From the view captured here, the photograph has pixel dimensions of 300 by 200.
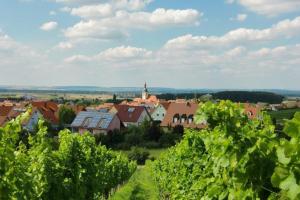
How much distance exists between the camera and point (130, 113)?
272 ft

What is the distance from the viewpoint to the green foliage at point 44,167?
595 centimetres

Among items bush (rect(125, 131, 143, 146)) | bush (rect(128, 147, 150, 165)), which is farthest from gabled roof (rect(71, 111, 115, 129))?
bush (rect(128, 147, 150, 165))

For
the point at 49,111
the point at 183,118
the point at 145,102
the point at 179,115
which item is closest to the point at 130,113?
the point at 179,115

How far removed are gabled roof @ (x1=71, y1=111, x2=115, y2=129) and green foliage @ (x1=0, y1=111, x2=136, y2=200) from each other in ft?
179

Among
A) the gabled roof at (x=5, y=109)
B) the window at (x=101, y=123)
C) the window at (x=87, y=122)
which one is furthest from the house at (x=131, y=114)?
the gabled roof at (x=5, y=109)

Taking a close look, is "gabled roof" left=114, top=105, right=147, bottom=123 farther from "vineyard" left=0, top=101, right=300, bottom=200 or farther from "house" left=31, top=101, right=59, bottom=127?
"vineyard" left=0, top=101, right=300, bottom=200

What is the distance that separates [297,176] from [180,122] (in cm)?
7485

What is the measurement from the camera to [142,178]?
39.6 metres

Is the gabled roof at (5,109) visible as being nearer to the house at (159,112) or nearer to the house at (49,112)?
the house at (49,112)

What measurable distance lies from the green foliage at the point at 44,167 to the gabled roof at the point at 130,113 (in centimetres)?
6374

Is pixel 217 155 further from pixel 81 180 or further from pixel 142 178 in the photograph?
pixel 142 178

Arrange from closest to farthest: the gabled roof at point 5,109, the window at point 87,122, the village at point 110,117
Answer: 1. the village at point 110,117
2. the window at point 87,122
3. the gabled roof at point 5,109

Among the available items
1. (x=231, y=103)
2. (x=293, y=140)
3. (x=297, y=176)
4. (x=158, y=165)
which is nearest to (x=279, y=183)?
(x=297, y=176)

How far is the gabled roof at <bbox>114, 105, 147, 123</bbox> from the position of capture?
81688 mm
